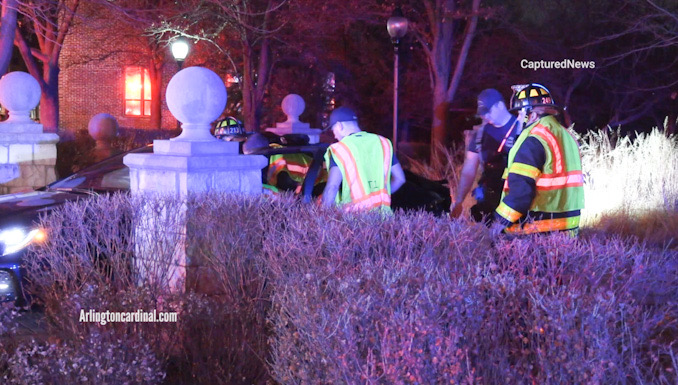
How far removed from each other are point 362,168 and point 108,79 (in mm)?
28131

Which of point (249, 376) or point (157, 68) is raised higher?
point (157, 68)

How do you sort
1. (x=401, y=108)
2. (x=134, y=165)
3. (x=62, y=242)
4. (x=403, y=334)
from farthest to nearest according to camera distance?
(x=401, y=108), (x=134, y=165), (x=62, y=242), (x=403, y=334)

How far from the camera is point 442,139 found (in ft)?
66.4

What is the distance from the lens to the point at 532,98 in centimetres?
563

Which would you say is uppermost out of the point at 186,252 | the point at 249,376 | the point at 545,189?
the point at 545,189

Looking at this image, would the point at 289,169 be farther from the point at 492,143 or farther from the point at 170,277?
the point at 170,277

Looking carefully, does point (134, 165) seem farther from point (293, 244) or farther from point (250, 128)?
point (250, 128)

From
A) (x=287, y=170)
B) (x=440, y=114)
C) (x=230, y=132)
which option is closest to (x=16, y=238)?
(x=287, y=170)

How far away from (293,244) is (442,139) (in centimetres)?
1621

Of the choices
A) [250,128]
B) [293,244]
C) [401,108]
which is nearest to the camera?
[293,244]

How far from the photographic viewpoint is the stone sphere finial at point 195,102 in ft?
19.8

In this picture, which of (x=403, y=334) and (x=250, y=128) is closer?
(x=403, y=334)

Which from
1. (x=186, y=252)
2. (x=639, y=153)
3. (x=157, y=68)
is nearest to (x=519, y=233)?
(x=186, y=252)

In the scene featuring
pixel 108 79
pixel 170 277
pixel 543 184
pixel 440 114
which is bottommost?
pixel 170 277
